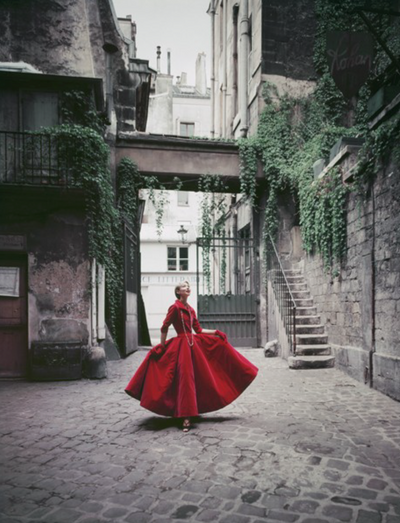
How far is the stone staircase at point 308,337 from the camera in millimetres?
8727

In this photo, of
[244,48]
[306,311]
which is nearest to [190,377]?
[306,311]

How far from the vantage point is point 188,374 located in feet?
15.6

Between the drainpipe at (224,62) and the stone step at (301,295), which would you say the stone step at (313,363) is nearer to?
the stone step at (301,295)

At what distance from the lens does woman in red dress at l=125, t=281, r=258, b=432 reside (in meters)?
4.75

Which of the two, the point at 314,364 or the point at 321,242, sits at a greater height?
the point at 321,242

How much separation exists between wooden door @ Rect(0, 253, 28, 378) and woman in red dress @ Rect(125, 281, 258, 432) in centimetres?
415

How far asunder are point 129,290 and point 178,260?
46.9 ft

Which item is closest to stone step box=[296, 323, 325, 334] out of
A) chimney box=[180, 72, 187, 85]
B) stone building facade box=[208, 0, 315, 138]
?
stone building facade box=[208, 0, 315, 138]

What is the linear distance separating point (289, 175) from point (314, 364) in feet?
17.9

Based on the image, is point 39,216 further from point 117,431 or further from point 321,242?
point 321,242

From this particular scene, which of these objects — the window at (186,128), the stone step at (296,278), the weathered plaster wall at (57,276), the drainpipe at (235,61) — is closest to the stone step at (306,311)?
the stone step at (296,278)

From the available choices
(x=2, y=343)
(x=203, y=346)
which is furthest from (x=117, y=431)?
(x=2, y=343)

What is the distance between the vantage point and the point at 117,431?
4754mm

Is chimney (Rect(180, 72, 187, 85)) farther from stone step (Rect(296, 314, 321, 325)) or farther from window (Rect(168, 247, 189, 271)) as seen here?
stone step (Rect(296, 314, 321, 325))
